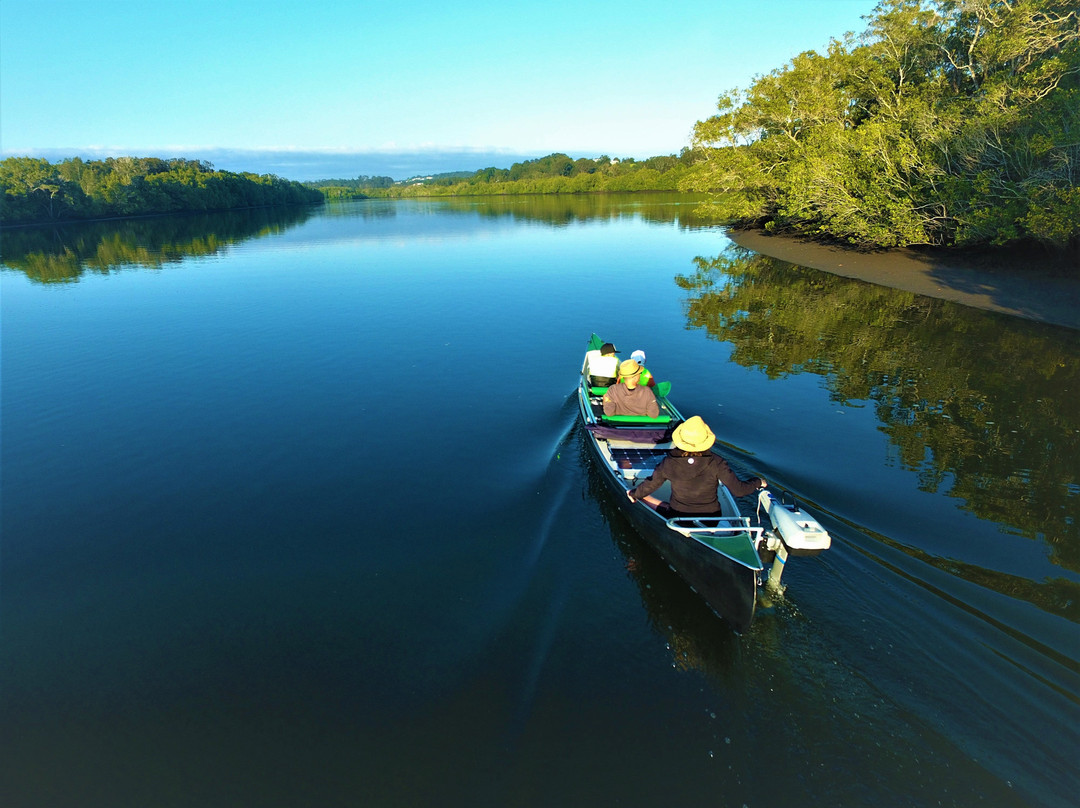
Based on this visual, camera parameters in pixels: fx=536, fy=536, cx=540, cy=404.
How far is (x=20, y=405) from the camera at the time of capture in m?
15.6

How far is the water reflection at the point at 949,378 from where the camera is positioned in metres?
9.85

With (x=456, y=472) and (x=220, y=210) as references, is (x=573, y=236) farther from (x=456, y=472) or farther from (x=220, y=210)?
(x=220, y=210)

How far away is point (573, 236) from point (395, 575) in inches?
2029

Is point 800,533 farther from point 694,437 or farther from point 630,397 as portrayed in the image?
point 630,397

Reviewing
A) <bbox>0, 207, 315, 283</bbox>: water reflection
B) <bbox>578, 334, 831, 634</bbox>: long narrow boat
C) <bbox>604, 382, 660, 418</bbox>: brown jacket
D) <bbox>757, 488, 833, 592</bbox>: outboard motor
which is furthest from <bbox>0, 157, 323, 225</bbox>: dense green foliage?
<bbox>757, 488, 833, 592</bbox>: outboard motor

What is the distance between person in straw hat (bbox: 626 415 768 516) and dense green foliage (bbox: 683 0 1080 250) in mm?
20737

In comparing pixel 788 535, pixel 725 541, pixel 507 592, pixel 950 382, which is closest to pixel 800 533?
pixel 788 535

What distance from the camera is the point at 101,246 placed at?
55.8 m

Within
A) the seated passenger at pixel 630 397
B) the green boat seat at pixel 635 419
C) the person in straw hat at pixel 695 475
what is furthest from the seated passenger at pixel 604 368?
the person in straw hat at pixel 695 475

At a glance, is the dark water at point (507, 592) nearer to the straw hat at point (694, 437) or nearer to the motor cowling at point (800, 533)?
the motor cowling at point (800, 533)

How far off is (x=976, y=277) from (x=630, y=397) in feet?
81.8

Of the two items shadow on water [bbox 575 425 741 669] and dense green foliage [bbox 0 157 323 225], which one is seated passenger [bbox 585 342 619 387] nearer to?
shadow on water [bbox 575 425 741 669]

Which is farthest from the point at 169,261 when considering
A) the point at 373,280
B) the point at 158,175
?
the point at 158,175

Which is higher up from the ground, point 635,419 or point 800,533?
point 800,533
